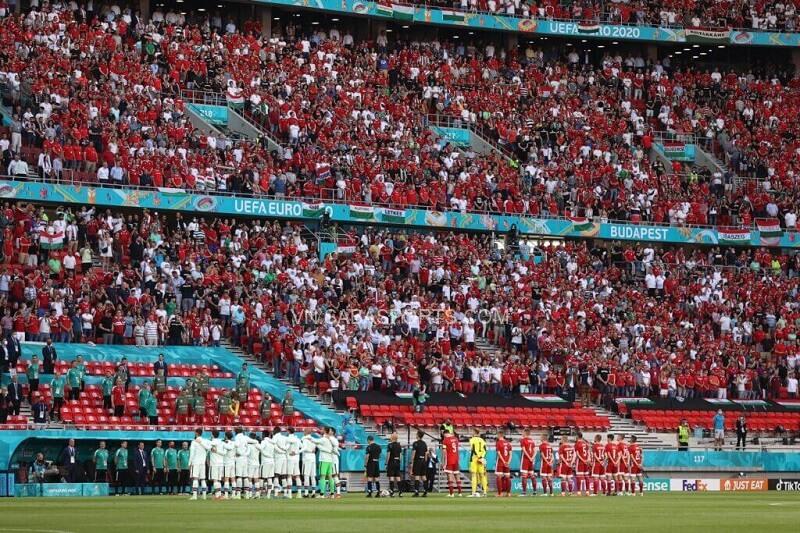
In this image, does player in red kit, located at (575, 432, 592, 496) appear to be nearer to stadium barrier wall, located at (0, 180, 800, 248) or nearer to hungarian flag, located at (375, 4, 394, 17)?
stadium barrier wall, located at (0, 180, 800, 248)

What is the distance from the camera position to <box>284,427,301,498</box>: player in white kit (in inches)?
1515

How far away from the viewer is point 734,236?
→ 65688 millimetres

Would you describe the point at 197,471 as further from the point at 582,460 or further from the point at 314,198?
the point at 314,198

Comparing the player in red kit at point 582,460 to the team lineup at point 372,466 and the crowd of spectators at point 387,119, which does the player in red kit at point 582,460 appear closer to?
the team lineup at point 372,466

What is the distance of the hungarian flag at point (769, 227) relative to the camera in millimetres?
65938

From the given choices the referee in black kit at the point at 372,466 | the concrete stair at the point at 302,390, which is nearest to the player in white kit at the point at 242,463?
the referee in black kit at the point at 372,466

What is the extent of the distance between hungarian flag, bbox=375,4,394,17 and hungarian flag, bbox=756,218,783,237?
1830 cm

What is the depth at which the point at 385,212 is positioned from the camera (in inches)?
2313

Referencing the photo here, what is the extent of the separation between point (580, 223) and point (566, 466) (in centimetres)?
2314

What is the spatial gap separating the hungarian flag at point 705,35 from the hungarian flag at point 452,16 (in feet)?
37.5

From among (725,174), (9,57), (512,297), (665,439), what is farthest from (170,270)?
(725,174)

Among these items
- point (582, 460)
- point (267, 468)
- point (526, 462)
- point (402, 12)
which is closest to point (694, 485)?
point (582, 460)

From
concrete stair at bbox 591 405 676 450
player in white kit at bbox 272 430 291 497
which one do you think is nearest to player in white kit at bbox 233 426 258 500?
player in white kit at bbox 272 430 291 497

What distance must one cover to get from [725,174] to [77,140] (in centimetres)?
3035
